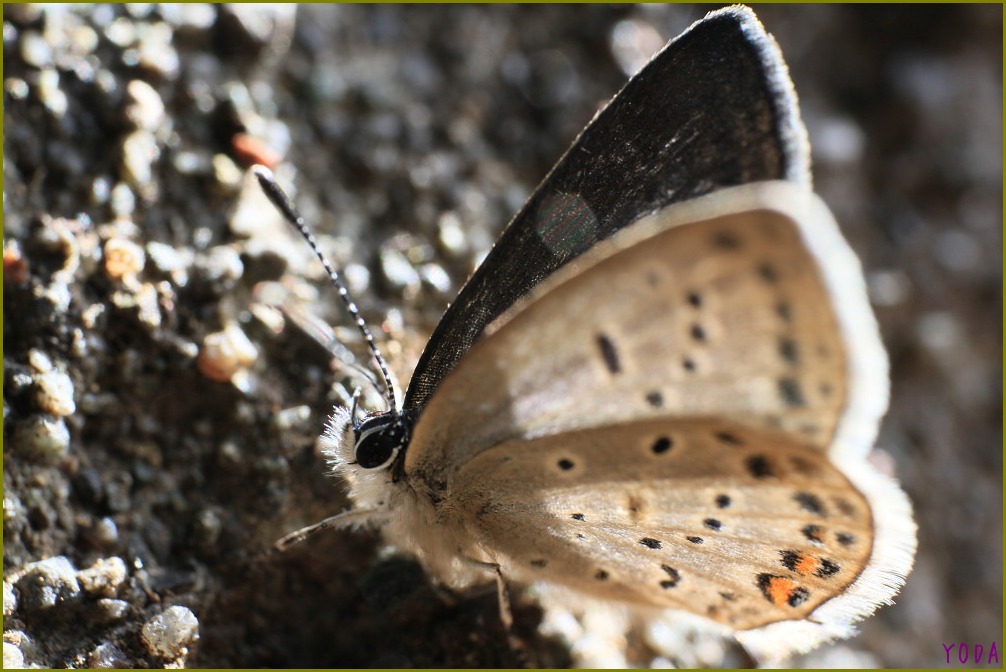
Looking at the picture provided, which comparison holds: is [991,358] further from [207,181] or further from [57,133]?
[57,133]

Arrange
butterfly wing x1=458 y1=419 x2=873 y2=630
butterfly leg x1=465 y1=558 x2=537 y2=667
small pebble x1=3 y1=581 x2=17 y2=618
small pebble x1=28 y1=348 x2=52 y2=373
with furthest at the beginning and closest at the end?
butterfly leg x1=465 y1=558 x2=537 y2=667 → small pebble x1=28 y1=348 x2=52 y2=373 → small pebble x1=3 y1=581 x2=17 y2=618 → butterfly wing x1=458 y1=419 x2=873 y2=630

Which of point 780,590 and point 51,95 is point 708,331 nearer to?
point 780,590

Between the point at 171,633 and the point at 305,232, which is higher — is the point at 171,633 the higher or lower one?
the lower one

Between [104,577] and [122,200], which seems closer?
[104,577]

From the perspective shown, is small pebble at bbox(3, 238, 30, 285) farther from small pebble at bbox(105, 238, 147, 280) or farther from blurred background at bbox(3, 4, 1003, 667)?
small pebble at bbox(105, 238, 147, 280)

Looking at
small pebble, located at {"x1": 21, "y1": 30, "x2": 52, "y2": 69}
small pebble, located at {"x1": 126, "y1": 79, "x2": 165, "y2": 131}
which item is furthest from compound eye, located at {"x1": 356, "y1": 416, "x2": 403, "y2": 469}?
small pebble, located at {"x1": 21, "y1": 30, "x2": 52, "y2": 69}

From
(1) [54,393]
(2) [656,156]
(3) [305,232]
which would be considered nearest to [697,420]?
(2) [656,156]

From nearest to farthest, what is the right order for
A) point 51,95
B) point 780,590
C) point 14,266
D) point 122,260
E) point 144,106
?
point 780,590, point 14,266, point 122,260, point 51,95, point 144,106
